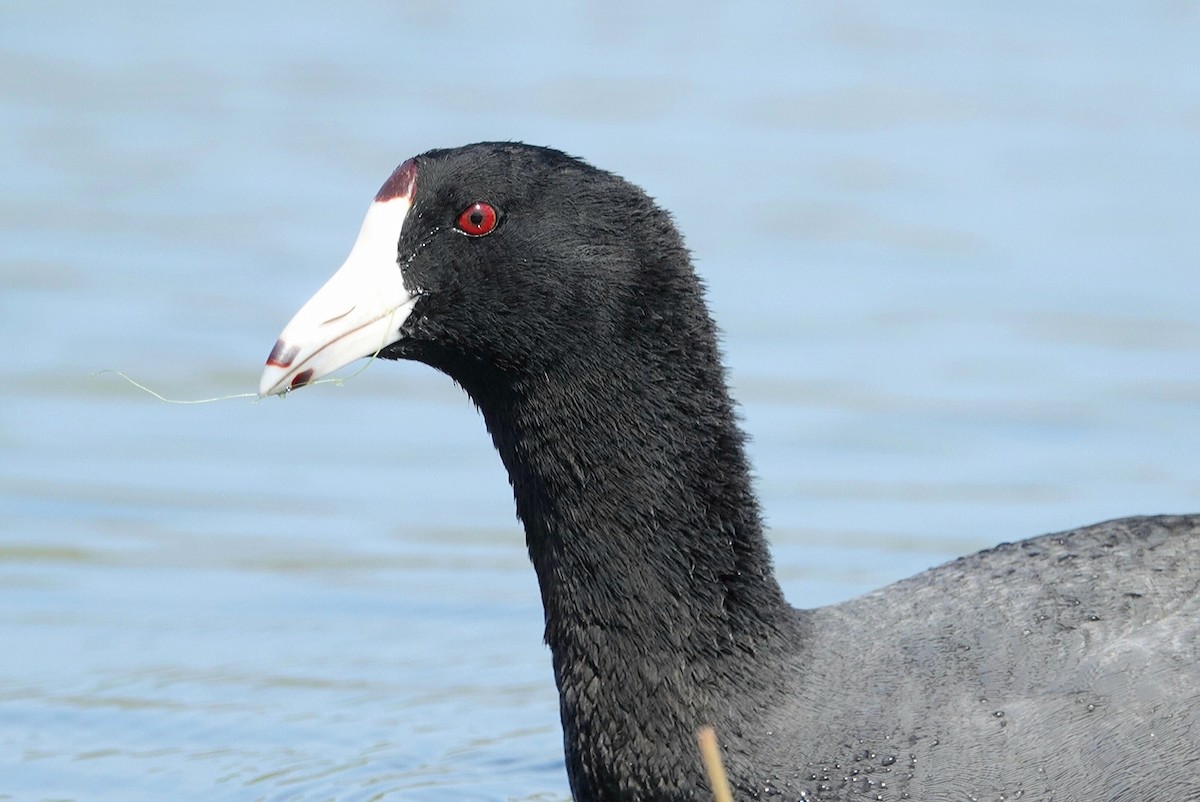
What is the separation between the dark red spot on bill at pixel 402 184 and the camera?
4914 mm

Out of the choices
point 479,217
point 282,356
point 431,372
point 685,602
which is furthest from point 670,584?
point 431,372

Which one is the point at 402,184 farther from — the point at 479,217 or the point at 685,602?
the point at 685,602

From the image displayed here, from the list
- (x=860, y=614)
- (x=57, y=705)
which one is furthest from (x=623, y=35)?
(x=860, y=614)

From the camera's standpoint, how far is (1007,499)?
8.07m

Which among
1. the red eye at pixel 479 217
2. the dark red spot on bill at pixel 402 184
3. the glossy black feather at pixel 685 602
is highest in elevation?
the dark red spot on bill at pixel 402 184

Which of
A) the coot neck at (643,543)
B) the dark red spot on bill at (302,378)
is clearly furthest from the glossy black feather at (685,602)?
the dark red spot on bill at (302,378)

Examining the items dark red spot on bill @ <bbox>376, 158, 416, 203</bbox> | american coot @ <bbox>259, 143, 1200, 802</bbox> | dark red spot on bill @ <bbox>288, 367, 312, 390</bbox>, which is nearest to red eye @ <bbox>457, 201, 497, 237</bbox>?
american coot @ <bbox>259, 143, 1200, 802</bbox>

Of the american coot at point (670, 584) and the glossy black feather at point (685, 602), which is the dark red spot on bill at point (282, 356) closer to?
the american coot at point (670, 584)

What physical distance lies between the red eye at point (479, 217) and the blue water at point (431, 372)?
1825 mm

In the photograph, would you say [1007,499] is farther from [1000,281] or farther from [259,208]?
[259,208]

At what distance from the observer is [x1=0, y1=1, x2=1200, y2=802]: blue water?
22.4ft

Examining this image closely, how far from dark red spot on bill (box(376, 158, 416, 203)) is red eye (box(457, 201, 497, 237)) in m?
0.13

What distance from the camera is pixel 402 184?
492cm

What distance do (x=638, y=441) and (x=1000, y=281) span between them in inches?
206
